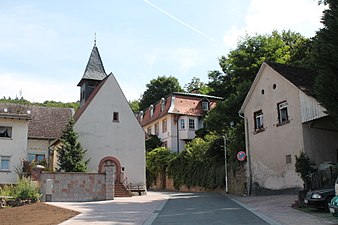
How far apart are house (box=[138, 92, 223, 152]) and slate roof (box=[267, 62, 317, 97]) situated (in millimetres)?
22190

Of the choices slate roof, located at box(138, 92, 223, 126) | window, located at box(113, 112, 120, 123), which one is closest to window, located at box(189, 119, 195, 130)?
slate roof, located at box(138, 92, 223, 126)

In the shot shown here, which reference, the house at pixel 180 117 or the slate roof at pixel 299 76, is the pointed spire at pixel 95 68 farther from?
the slate roof at pixel 299 76

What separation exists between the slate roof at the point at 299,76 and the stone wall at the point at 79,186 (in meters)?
13.2

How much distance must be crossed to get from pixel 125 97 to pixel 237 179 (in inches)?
493

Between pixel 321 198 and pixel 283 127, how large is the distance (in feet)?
36.1

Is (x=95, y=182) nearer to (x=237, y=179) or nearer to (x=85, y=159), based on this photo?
(x=85, y=159)

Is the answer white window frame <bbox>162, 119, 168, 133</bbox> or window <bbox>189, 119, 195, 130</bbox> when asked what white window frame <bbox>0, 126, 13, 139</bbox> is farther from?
window <bbox>189, 119, 195, 130</bbox>

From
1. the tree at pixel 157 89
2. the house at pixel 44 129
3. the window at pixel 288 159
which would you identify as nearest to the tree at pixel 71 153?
→ the house at pixel 44 129

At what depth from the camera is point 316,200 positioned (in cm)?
1497

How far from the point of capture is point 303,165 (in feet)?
75.6

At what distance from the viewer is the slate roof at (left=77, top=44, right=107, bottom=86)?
1584 inches

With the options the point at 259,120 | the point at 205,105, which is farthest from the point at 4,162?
the point at 205,105

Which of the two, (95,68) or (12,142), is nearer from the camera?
(12,142)

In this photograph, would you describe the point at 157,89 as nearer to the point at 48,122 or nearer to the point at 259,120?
the point at 48,122
